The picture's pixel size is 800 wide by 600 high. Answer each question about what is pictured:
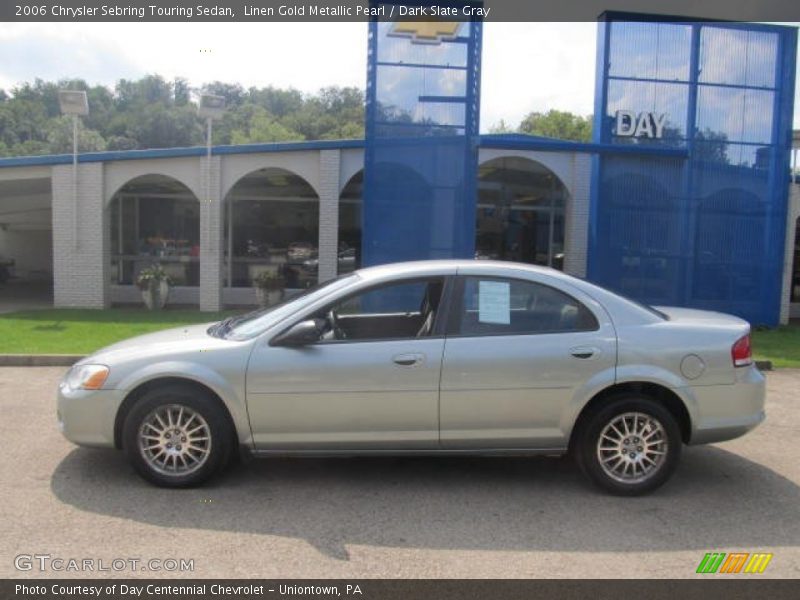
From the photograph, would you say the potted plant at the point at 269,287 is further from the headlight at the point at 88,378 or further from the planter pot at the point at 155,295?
the headlight at the point at 88,378

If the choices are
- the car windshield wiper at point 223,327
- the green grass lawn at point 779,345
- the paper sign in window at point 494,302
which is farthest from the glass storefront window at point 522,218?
the paper sign in window at point 494,302

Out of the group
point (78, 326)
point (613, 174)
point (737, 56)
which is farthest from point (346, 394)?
point (737, 56)

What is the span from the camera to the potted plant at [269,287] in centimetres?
1561

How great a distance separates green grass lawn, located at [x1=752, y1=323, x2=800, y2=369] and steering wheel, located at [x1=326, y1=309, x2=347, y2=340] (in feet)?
24.6

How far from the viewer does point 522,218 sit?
58.4ft

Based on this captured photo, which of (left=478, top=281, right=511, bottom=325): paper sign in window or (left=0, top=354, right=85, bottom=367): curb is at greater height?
(left=478, top=281, right=511, bottom=325): paper sign in window

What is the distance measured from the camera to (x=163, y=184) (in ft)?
55.9

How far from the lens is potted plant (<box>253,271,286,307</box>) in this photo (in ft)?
51.2

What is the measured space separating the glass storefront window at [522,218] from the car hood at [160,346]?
13094mm

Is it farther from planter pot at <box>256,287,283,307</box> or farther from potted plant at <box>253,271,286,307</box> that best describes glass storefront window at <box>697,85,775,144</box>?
planter pot at <box>256,287,283,307</box>

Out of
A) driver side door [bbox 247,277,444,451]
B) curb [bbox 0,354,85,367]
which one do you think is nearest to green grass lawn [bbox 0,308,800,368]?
curb [bbox 0,354,85,367]
